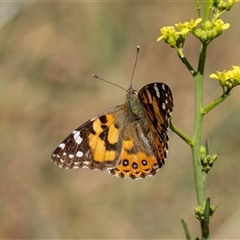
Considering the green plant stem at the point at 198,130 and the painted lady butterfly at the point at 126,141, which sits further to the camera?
the painted lady butterfly at the point at 126,141

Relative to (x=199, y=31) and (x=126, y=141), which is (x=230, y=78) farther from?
(x=126, y=141)

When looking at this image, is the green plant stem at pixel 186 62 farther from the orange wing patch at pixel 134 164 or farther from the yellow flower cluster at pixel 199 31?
the orange wing patch at pixel 134 164

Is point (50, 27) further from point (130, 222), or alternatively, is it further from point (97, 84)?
point (130, 222)

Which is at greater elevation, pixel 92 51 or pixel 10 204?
pixel 92 51

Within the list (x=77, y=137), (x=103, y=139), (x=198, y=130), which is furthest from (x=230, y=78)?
(x=77, y=137)

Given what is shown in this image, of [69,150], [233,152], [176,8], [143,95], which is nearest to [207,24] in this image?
[143,95]

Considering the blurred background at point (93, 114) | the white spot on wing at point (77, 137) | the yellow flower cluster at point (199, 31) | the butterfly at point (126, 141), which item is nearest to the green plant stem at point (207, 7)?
the yellow flower cluster at point (199, 31)
